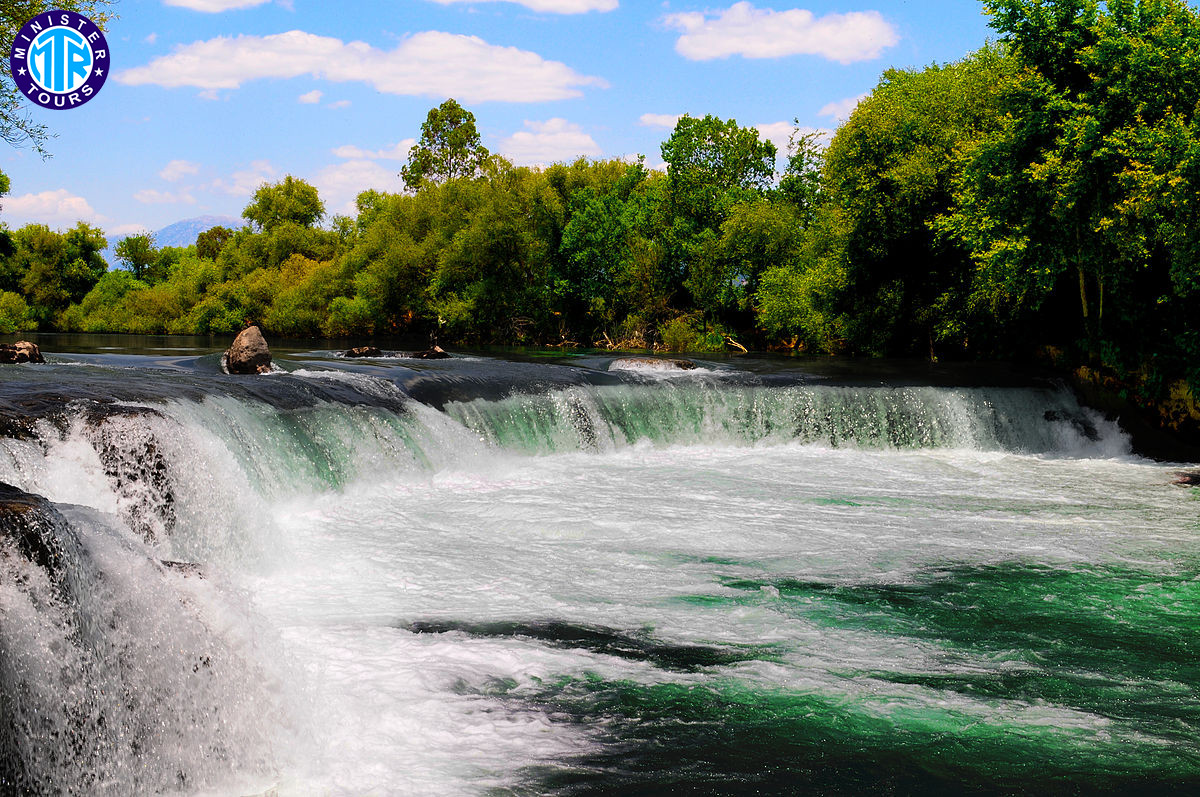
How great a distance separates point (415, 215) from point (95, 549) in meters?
44.6

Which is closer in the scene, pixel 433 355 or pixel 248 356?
pixel 248 356

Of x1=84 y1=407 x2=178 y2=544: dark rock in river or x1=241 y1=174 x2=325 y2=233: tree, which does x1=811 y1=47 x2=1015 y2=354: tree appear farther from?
x1=241 y1=174 x2=325 y2=233: tree

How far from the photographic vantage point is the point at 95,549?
4.65 meters

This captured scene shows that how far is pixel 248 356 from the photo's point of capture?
56.0 feet

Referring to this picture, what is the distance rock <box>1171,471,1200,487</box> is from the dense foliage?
2961 millimetres

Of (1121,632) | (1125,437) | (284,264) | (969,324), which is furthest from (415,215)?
(1121,632)

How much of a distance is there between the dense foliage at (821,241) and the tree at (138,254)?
243 millimetres

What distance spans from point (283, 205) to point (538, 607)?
2562 inches

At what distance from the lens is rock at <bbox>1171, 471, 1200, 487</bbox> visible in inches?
563

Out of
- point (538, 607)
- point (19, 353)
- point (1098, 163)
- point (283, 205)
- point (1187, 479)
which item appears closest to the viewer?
point (538, 607)

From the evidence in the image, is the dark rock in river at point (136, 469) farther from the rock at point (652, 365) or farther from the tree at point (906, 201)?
the tree at point (906, 201)

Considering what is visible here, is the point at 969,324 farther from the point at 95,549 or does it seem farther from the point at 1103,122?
the point at 95,549

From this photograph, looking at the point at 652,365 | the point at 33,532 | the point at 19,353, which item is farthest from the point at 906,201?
the point at 33,532

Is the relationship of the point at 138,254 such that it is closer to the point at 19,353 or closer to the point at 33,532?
the point at 19,353
